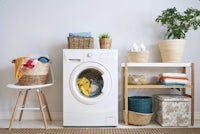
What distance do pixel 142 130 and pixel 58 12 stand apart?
66.0 inches

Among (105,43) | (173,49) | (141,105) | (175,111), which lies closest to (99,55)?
(105,43)

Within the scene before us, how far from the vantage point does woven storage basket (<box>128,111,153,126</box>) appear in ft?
7.20

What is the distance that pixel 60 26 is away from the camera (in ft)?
8.43

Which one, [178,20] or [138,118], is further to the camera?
[178,20]

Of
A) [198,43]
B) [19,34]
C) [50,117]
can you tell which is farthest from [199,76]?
[19,34]

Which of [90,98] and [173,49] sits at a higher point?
[173,49]

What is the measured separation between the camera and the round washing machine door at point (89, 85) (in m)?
2.14

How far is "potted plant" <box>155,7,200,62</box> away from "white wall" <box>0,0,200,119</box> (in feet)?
0.70

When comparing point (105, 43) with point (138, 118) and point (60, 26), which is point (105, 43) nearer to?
point (60, 26)

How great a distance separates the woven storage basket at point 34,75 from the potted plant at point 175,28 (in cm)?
137

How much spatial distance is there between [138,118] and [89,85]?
2.05ft

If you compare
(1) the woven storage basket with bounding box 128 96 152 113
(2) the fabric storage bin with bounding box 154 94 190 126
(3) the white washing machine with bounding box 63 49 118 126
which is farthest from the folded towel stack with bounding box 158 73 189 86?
(3) the white washing machine with bounding box 63 49 118 126

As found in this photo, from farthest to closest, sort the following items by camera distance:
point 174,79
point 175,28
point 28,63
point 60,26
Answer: point 60,26 → point 175,28 → point 174,79 → point 28,63

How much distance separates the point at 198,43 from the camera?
102 inches
